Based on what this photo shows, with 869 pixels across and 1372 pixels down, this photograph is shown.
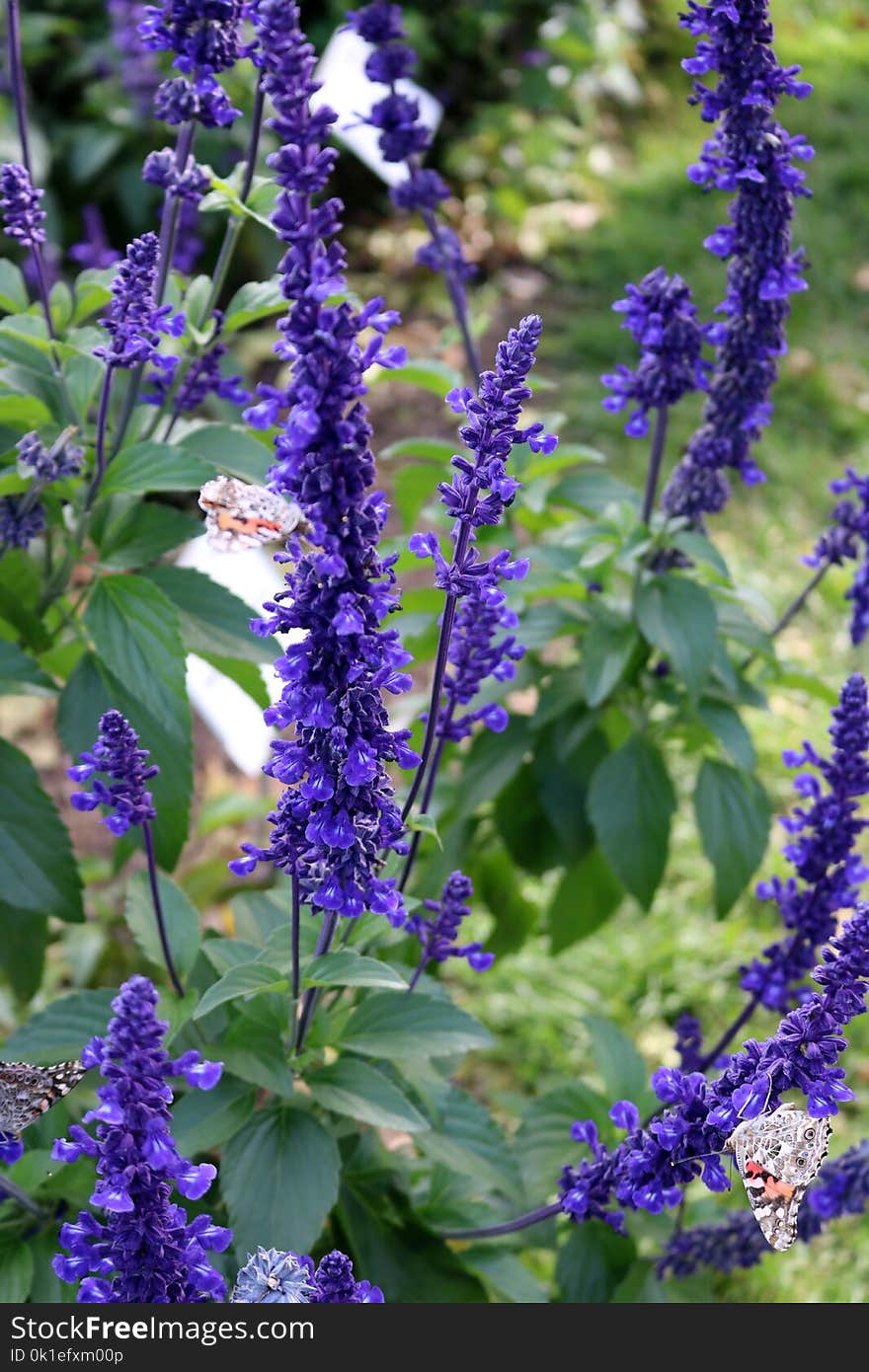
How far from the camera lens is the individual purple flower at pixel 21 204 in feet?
7.92

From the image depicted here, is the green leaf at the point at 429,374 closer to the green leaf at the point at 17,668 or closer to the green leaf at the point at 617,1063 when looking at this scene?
the green leaf at the point at 17,668

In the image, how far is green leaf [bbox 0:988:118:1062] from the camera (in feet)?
7.70

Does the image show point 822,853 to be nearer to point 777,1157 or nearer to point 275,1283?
point 777,1157

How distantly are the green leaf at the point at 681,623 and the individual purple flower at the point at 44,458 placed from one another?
3.92 ft

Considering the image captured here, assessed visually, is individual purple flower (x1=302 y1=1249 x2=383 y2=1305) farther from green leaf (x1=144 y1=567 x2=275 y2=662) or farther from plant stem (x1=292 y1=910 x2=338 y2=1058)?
green leaf (x1=144 y1=567 x2=275 y2=662)

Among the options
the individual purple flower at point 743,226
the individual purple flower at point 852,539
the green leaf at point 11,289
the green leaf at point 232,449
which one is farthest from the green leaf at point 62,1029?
the individual purple flower at point 852,539

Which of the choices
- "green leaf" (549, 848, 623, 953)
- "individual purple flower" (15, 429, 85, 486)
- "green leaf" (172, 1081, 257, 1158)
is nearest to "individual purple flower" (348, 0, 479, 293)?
"individual purple flower" (15, 429, 85, 486)

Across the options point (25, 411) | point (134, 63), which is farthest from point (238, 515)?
point (134, 63)

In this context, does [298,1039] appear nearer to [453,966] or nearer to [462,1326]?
[462,1326]

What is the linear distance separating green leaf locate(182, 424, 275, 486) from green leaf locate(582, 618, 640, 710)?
30.5 inches

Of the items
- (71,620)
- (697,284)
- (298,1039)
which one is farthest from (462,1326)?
(697,284)

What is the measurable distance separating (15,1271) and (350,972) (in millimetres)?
714

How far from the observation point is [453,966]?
448 centimetres

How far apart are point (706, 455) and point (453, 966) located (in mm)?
2072
